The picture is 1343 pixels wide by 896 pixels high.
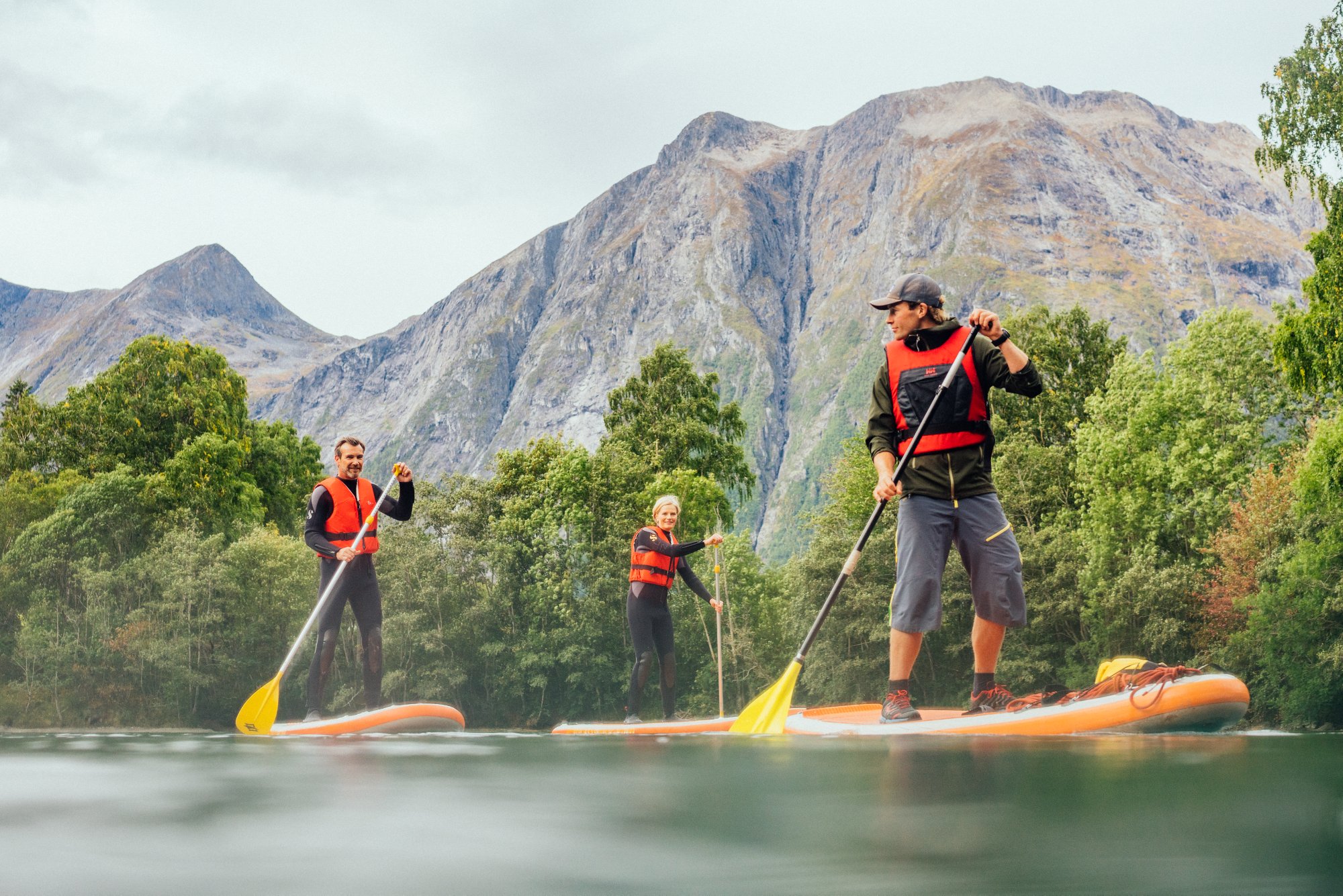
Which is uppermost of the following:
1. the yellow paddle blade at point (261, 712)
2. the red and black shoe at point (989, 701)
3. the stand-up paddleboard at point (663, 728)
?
the red and black shoe at point (989, 701)

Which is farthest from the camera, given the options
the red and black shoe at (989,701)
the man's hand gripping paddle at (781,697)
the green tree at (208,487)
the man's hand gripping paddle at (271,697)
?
the green tree at (208,487)

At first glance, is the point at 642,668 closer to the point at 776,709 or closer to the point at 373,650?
the point at 373,650

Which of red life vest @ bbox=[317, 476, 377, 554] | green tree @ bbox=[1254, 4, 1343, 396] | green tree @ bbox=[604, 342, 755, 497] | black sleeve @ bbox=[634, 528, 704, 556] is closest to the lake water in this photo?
red life vest @ bbox=[317, 476, 377, 554]

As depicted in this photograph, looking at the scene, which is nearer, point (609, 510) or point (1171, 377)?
point (609, 510)

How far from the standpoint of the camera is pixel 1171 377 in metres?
31.8

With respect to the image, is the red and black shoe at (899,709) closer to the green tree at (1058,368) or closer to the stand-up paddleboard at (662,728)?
the stand-up paddleboard at (662,728)

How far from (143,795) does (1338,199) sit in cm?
1794

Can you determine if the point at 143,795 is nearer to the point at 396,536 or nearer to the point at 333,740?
the point at 333,740

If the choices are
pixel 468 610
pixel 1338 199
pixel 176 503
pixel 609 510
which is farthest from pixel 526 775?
pixel 176 503

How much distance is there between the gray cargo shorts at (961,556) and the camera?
5586 millimetres

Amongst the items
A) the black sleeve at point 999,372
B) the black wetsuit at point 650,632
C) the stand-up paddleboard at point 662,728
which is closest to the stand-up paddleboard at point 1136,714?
the black sleeve at point 999,372

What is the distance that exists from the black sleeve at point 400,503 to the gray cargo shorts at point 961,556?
207 inches

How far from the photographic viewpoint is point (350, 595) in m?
9.79

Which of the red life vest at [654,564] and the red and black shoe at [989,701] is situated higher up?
the red life vest at [654,564]
